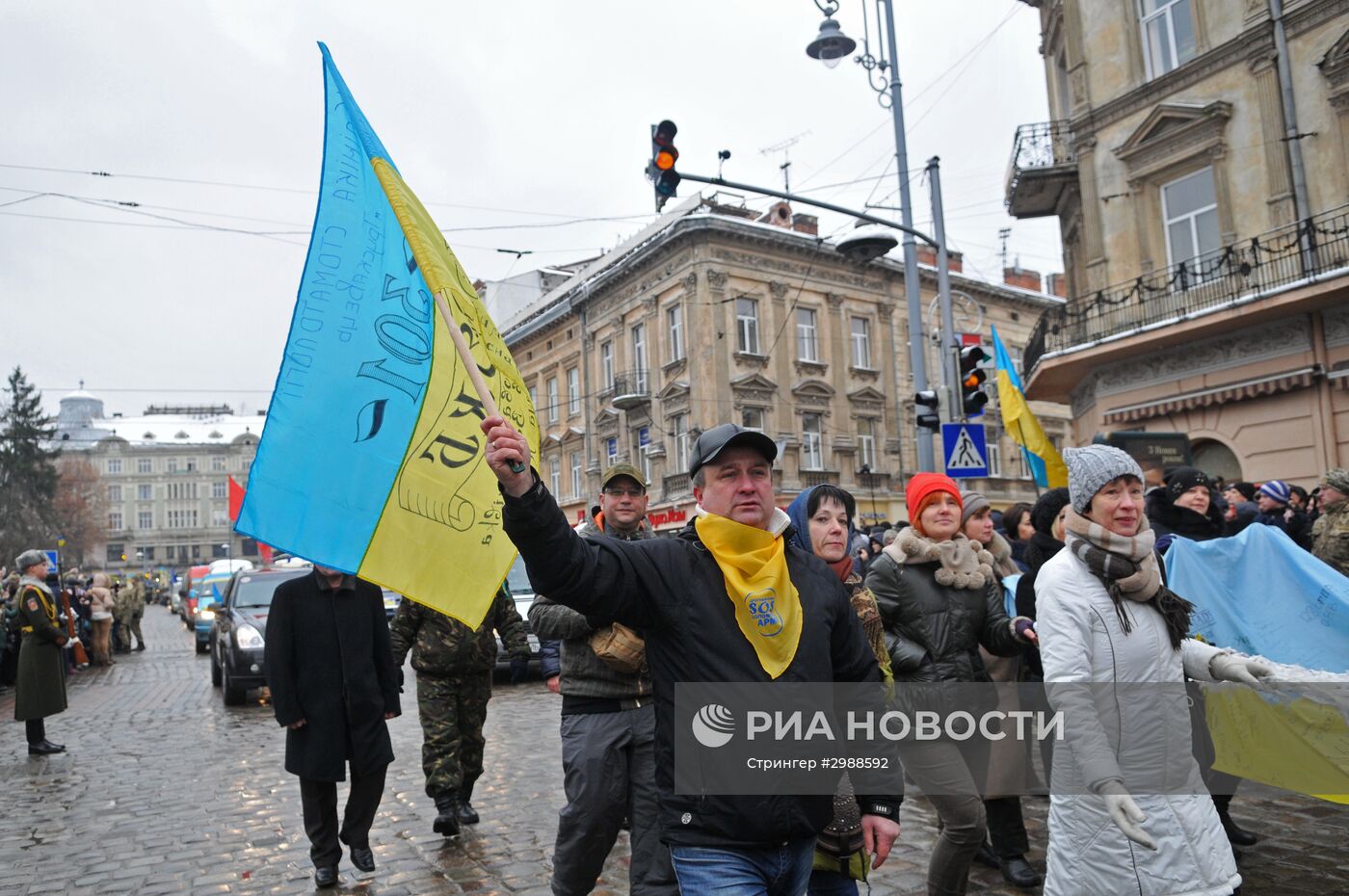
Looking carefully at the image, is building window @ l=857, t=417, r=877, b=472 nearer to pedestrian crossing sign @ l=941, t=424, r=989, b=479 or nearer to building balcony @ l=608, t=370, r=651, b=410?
building balcony @ l=608, t=370, r=651, b=410

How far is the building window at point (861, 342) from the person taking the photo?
138 ft

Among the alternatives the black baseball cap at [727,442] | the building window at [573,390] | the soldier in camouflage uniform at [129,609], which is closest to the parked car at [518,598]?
the black baseball cap at [727,442]

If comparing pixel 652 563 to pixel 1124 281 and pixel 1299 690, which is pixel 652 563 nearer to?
pixel 1299 690

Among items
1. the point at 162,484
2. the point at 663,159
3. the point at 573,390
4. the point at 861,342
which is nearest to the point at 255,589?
the point at 663,159

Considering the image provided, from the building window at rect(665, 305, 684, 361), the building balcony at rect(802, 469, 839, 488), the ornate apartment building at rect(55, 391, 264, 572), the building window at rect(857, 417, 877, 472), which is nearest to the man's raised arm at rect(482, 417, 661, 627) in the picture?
the building balcony at rect(802, 469, 839, 488)

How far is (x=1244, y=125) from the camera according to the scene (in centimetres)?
1770

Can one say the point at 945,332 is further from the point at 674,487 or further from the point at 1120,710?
the point at 674,487

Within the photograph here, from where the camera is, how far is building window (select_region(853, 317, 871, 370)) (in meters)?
42.2

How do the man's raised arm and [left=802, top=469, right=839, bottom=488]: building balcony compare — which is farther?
[left=802, top=469, right=839, bottom=488]: building balcony

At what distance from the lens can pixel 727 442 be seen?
3.16m

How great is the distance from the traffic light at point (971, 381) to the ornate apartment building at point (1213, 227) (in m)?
4.99

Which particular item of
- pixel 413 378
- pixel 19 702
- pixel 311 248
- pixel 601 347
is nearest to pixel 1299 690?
pixel 413 378

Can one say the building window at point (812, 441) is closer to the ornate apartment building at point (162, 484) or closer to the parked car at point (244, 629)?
the parked car at point (244, 629)

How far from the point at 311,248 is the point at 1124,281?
18.1m
